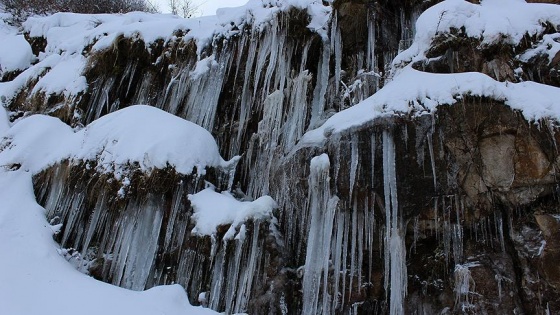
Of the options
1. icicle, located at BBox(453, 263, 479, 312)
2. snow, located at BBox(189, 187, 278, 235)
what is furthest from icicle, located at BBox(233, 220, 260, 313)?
icicle, located at BBox(453, 263, 479, 312)

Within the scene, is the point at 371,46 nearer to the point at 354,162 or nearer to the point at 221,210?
the point at 354,162

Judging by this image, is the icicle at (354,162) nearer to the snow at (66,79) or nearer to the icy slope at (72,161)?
the icy slope at (72,161)

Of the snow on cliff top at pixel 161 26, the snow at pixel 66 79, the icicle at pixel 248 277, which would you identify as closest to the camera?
the icicle at pixel 248 277

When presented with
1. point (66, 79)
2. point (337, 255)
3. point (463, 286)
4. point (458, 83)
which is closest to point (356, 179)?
point (337, 255)

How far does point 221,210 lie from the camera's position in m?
5.26

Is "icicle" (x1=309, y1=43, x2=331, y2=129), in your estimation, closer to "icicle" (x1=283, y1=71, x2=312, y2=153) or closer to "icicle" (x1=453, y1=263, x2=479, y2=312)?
"icicle" (x1=283, y1=71, x2=312, y2=153)

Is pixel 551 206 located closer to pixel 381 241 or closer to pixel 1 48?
pixel 381 241

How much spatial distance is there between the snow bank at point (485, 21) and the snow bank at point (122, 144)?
2.84 m

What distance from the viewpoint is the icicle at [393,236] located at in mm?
4230

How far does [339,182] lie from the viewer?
446 centimetres

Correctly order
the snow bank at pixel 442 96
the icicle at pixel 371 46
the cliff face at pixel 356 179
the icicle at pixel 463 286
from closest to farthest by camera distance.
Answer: the snow bank at pixel 442 96
the cliff face at pixel 356 179
the icicle at pixel 463 286
the icicle at pixel 371 46

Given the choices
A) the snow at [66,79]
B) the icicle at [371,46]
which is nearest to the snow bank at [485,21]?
the icicle at [371,46]

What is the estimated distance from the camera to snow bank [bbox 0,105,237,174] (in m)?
5.75

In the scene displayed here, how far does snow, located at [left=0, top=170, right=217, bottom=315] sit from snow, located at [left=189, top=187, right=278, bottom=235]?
763mm
